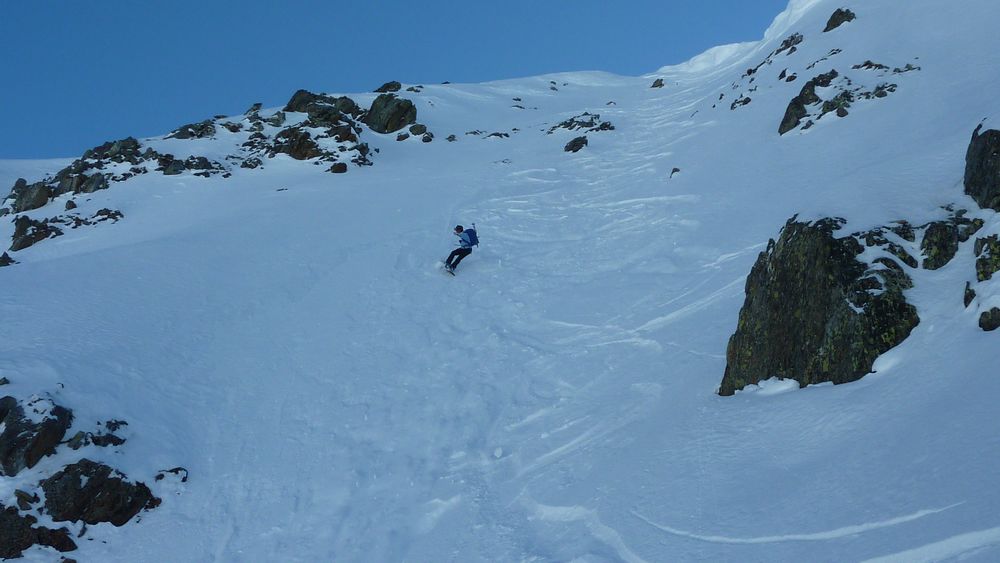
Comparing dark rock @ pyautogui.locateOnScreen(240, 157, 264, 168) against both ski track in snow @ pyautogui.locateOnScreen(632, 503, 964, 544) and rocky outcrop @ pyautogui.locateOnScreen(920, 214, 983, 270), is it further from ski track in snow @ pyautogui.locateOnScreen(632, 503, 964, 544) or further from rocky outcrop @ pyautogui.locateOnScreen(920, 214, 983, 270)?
ski track in snow @ pyautogui.locateOnScreen(632, 503, 964, 544)

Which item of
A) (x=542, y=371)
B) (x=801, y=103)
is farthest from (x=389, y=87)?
(x=542, y=371)

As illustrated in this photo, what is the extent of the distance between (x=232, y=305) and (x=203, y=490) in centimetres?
662

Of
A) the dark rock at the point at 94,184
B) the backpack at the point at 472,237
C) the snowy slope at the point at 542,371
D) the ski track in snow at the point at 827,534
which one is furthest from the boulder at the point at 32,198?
the ski track in snow at the point at 827,534

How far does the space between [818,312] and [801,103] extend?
1834 cm

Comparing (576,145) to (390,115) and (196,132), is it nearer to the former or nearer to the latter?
(390,115)

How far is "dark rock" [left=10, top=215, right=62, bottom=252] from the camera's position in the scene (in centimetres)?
2750

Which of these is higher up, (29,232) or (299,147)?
(299,147)

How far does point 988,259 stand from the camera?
20.1 ft

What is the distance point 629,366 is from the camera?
33.6ft

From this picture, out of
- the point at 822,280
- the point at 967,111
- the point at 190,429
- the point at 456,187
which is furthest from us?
the point at 456,187

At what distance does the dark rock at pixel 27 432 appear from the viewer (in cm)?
862

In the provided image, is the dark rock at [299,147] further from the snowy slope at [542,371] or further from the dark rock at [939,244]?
the dark rock at [939,244]

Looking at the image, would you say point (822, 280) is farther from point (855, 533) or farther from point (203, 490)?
point (203, 490)

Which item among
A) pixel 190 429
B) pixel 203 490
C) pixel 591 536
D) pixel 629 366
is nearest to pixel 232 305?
pixel 190 429
